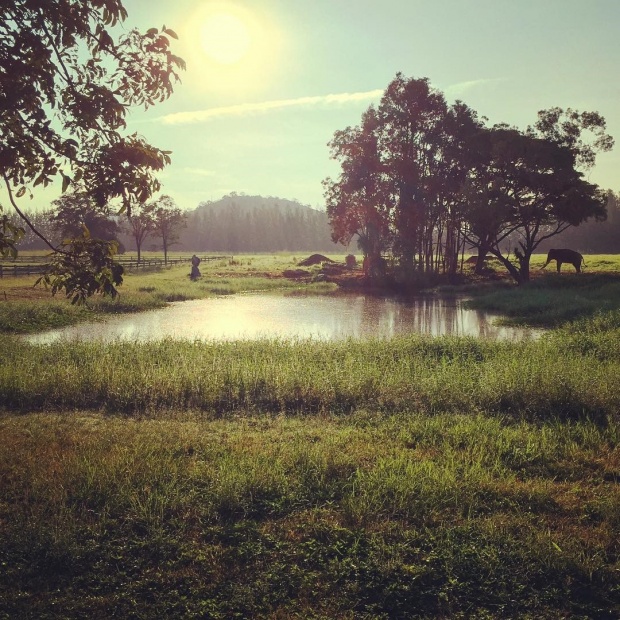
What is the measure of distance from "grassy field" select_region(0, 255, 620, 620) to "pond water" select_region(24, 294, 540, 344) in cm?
781

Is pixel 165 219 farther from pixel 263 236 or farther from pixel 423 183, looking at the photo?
pixel 263 236

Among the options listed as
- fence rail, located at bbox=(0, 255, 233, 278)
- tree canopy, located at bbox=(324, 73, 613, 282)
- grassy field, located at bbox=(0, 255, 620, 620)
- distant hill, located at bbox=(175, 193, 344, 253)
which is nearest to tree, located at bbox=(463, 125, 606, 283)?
tree canopy, located at bbox=(324, 73, 613, 282)

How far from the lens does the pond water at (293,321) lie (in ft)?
68.8

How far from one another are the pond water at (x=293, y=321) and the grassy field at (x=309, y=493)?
25.6 feet

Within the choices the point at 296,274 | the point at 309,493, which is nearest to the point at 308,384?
the point at 309,493

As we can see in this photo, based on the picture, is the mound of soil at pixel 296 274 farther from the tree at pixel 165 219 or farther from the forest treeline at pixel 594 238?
the forest treeline at pixel 594 238

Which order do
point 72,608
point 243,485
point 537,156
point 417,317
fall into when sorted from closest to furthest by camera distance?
point 72,608
point 243,485
point 417,317
point 537,156

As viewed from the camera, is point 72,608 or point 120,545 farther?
point 120,545

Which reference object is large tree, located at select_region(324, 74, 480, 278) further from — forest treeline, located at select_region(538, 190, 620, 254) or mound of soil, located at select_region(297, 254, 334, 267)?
forest treeline, located at select_region(538, 190, 620, 254)

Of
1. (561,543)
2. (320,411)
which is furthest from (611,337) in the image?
(561,543)

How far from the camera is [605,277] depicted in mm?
36656

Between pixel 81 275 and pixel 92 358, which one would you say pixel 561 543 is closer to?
pixel 81 275

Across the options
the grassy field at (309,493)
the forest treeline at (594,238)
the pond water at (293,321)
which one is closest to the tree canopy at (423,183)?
the pond water at (293,321)

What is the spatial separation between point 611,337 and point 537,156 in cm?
2414
